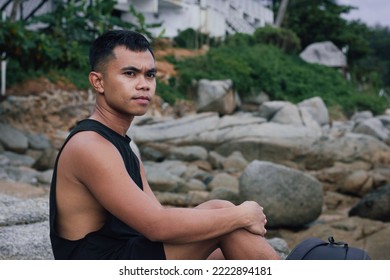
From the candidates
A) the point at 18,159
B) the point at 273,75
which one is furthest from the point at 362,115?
the point at 18,159

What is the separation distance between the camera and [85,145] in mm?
2561

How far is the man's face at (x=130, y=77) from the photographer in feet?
8.73

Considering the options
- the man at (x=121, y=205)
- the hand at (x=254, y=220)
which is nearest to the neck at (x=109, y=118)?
the man at (x=121, y=205)

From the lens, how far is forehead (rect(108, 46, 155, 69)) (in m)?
2.66

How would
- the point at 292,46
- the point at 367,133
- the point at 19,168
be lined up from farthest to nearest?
the point at 292,46 < the point at 367,133 < the point at 19,168

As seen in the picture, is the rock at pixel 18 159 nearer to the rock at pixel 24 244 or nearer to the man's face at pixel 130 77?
the rock at pixel 24 244

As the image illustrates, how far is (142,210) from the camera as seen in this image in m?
2.50

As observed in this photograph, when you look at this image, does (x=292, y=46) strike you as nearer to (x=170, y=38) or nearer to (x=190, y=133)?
(x=170, y=38)

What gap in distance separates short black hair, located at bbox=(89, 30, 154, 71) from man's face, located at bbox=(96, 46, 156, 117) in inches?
0.7

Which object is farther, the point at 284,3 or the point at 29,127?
the point at 284,3

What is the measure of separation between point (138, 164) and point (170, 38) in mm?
22632

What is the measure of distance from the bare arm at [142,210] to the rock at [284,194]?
23.0ft

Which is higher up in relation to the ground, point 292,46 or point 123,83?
point 123,83

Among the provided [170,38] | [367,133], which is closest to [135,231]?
[367,133]
